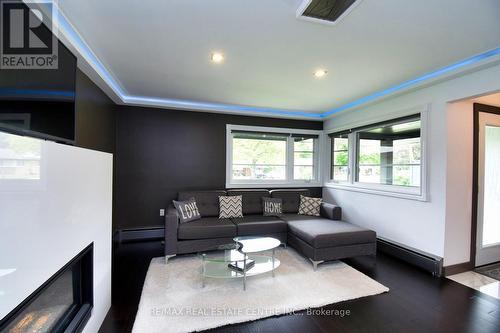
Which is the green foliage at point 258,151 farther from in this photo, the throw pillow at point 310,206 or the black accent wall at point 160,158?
the throw pillow at point 310,206

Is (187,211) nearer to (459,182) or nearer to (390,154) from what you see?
(390,154)

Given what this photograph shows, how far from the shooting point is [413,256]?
120 inches

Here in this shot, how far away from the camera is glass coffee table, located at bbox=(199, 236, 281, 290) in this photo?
2.35 meters

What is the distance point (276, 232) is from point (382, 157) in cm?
224

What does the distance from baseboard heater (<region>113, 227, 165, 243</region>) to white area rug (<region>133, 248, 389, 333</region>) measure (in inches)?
41.9

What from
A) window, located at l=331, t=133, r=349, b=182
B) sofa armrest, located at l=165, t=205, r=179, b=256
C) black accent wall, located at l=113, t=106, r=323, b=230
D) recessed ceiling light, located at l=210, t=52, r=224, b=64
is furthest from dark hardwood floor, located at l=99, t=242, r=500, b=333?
recessed ceiling light, located at l=210, t=52, r=224, b=64

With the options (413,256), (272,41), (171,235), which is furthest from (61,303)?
(413,256)

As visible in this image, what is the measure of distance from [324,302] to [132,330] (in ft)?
5.79

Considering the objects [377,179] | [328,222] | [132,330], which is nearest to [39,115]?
[132,330]

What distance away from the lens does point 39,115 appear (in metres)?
1.33

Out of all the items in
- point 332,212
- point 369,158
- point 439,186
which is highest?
point 369,158

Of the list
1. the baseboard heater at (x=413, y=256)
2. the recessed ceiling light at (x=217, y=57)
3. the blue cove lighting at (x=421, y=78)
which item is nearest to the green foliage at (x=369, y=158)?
the blue cove lighting at (x=421, y=78)

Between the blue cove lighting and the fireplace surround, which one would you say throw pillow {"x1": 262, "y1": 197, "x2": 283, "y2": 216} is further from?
the fireplace surround

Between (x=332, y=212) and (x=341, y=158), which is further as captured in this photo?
(x=341, y=158)
